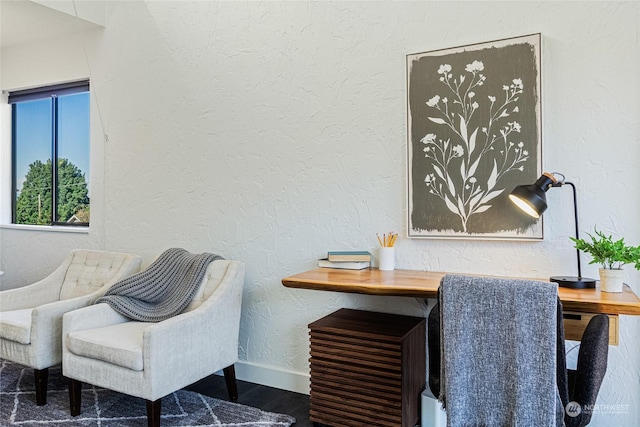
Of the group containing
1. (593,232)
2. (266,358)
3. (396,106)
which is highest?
(396,106)

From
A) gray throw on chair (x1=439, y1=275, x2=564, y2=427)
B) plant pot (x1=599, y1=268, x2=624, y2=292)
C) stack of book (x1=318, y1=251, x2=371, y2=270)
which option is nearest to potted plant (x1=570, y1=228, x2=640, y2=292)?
plant pot (x1=599, y1=268, x2=624, y2=292)

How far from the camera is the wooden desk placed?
165 centimetres

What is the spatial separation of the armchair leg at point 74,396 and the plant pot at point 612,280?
8.14 feet

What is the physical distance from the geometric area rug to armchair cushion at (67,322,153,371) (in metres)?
0.34

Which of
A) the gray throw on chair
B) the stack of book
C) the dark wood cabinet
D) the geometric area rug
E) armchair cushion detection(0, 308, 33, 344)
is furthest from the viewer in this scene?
armchair cushion detection(0, 308, 33, 344)

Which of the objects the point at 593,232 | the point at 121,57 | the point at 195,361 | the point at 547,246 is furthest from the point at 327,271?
the point at 121,57

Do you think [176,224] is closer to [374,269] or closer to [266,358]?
[266,358]

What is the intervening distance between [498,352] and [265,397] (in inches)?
62.4

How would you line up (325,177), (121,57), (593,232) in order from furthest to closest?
(121,57) → (325,177) → (593,232)

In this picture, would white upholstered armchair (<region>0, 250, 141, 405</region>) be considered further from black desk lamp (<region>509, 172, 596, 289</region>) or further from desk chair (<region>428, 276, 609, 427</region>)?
black desk lamp (<region>509, 172, 596, 289</region>)

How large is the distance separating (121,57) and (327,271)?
2.30 m

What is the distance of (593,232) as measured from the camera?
2.09 meters

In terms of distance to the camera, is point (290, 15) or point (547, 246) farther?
point (290, 15)

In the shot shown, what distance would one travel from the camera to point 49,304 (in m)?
2.63
